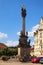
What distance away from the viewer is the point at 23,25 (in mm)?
54406

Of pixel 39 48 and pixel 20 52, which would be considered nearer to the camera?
pixel 20 52

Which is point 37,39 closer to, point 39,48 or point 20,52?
point 39,48

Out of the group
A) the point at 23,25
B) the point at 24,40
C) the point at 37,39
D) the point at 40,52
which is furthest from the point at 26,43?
the point at 37,39

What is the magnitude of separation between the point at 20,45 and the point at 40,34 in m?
36.3

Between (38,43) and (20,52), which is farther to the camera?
(38,43)

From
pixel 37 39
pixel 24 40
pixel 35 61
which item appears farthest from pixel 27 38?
pixel 37 39

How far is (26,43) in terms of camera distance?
173ft

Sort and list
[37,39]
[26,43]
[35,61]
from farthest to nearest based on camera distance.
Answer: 1. [37,39]
2. [26,43]
3. [35,61]

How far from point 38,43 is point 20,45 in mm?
36901

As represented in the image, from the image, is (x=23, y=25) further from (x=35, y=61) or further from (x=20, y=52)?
(x=35, y=61)

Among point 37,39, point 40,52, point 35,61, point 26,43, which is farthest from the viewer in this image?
point 37,39

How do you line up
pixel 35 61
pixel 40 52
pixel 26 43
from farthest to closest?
pixel 40 52, pixel 26 43, pixel 35 61

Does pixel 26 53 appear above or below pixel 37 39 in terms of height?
below

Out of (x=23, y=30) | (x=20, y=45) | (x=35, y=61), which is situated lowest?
(x=35, y=61)
